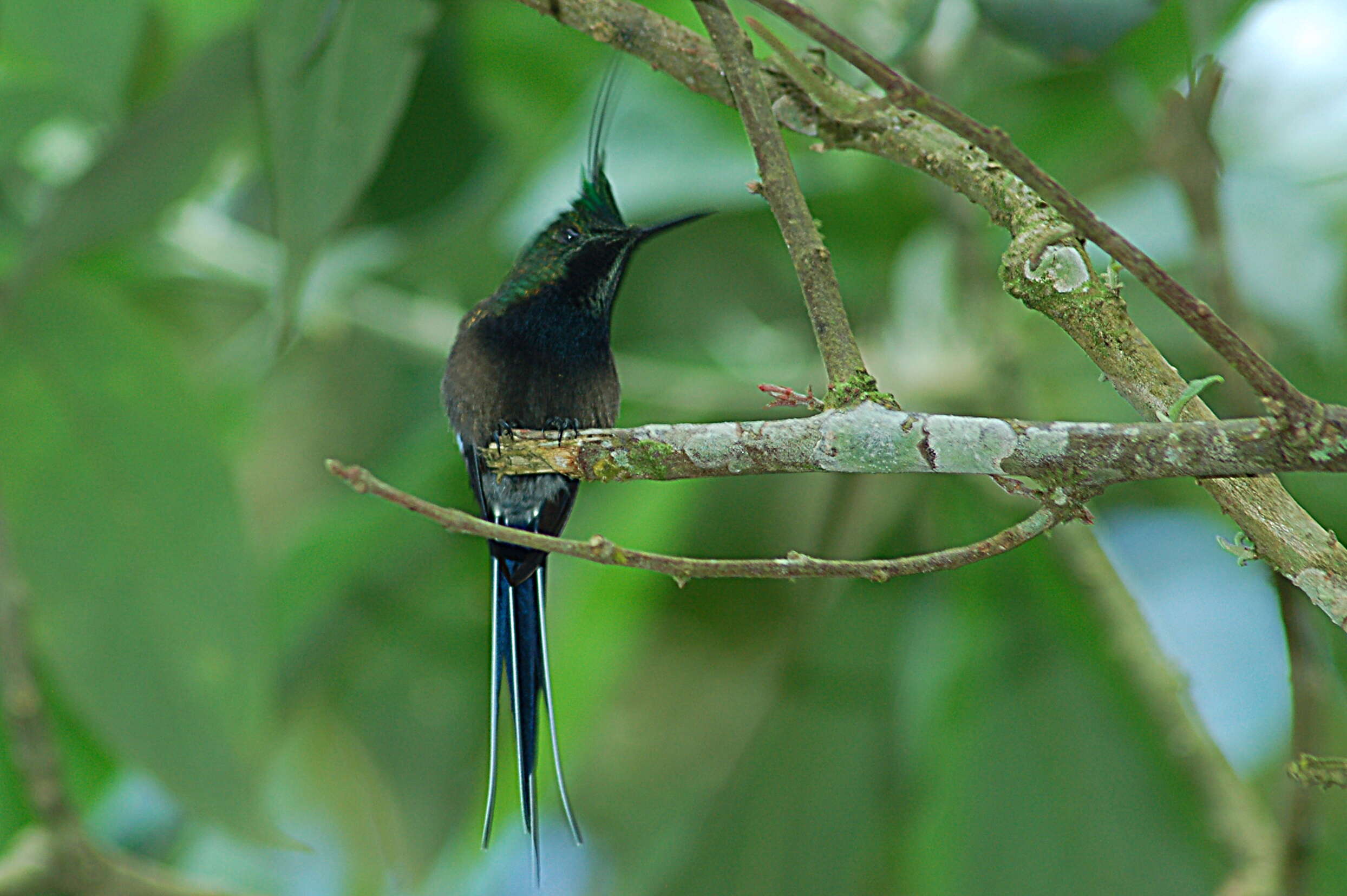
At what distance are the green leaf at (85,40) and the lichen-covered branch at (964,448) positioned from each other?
4.78 feet

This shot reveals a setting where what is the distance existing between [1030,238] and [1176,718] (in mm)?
1216

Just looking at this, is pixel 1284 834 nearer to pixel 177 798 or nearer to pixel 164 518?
pixel 177 798

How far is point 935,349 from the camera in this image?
2260mm

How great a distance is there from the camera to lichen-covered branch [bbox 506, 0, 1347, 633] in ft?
2.50

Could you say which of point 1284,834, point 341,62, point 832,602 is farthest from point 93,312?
point 1284,834

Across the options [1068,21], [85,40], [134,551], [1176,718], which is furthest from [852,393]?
[85,40]

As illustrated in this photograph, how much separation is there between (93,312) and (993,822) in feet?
5.56

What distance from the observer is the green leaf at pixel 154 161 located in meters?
1.68

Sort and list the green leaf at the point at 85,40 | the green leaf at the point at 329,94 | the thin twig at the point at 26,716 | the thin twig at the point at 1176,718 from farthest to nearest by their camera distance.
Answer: the green leaf at the point at 85,40 → the thin twig at the point at 1176,718 → the thin twig at the point at 26,716 → the green leaf at the point at 329,94

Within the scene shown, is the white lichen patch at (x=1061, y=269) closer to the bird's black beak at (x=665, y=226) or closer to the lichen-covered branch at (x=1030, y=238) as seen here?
the lichen-covered branch at (x=1030, y=238)

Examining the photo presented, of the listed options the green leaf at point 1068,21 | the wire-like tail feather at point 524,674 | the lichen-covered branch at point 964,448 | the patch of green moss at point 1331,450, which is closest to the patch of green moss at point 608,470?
the lichen-covered branch at point 964,448

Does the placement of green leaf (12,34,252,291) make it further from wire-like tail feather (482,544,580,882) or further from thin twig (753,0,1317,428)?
thin twig (753,0,1317,428)

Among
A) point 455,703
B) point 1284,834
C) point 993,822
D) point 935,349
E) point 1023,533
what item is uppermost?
point 935,349

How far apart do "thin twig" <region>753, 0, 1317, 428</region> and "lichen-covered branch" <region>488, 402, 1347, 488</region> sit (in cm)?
2
